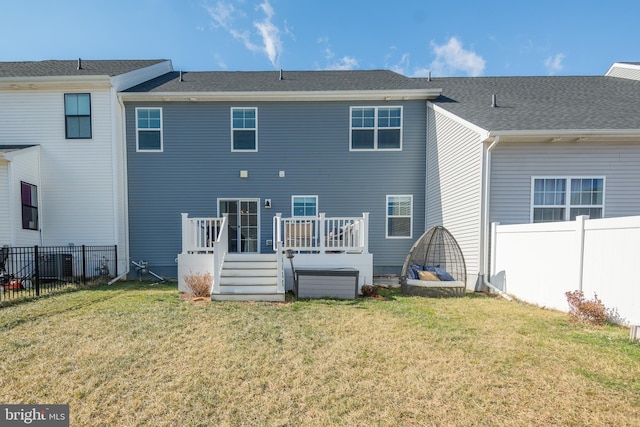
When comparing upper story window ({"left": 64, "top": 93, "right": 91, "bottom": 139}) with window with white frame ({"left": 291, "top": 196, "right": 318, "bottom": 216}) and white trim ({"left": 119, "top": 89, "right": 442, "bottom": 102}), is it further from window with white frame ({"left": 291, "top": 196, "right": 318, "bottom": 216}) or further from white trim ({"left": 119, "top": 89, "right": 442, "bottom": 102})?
window with white frame ({"left": 291, "top": 196, "right": 318, "bottom": 216})

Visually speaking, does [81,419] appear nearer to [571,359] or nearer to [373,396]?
[373,396]

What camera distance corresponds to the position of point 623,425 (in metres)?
2.35

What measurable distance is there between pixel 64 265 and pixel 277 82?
9.09m

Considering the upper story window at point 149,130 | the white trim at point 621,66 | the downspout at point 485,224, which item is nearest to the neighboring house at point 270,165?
the upper story window at point 149,130

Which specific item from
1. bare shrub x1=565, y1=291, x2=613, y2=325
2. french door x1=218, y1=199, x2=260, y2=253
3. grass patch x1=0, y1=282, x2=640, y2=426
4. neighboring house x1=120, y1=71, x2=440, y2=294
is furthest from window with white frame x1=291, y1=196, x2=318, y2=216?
bare shrub x1=565, y1=291, x2=613, y2=325

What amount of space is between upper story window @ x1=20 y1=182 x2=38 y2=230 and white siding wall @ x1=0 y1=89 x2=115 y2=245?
200 mm

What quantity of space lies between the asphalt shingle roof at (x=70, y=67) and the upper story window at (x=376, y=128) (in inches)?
314

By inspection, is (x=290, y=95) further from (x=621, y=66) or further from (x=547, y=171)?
(x=621, y=66)

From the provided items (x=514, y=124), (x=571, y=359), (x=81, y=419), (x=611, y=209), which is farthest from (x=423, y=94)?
(x=81, y=419)

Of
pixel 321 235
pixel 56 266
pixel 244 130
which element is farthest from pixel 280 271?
pixel 56 266

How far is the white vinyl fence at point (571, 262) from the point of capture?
440cm

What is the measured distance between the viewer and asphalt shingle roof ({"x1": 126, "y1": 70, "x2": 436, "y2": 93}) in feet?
32.5

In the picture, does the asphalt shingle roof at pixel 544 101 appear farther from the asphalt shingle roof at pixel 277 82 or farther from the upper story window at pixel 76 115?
the upper story window at pixel 76 115

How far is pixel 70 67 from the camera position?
1040 cm
